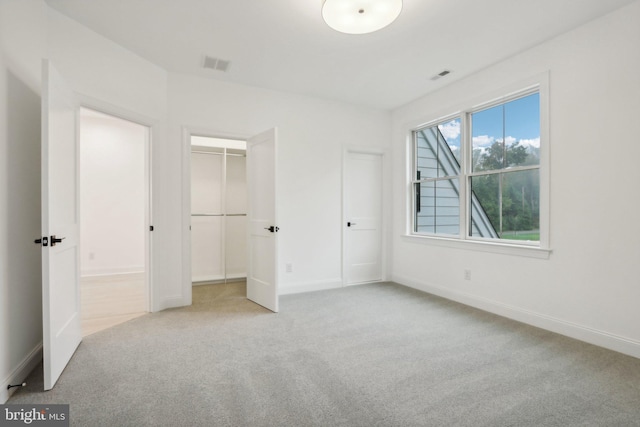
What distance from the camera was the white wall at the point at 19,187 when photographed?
197 cm

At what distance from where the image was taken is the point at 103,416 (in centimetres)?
171

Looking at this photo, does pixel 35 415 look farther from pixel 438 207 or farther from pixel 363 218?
pixel 438 207

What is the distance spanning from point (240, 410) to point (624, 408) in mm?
Answer: 2182

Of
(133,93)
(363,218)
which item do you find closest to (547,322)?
(363,218)

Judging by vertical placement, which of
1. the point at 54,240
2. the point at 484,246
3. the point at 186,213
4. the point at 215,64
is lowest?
the point at 484,246

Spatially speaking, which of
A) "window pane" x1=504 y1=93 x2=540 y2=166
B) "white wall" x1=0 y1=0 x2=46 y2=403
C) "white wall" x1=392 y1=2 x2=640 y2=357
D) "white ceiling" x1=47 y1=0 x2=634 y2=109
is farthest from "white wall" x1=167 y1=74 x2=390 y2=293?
"white wall" x1=392 y1=2 x2=640 y2=357

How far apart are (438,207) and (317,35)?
279 centimetres

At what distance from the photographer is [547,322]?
299 cm

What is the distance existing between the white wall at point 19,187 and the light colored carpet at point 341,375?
32 centimetres

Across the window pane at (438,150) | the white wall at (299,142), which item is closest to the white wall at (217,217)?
the white wall at (299,142)

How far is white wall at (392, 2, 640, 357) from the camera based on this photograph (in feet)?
8.14

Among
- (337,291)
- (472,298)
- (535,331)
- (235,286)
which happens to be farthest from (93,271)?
(535,331)

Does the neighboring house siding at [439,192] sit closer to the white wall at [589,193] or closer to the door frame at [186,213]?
the white wall at [589,193]

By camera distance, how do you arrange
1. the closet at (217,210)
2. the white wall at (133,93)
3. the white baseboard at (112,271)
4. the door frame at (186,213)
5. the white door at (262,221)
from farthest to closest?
the white baseboard at (112,271) < the closet at (217,210) < the door frame at (186,213) < the white door at (262,221) < the white wall at (133,93)
